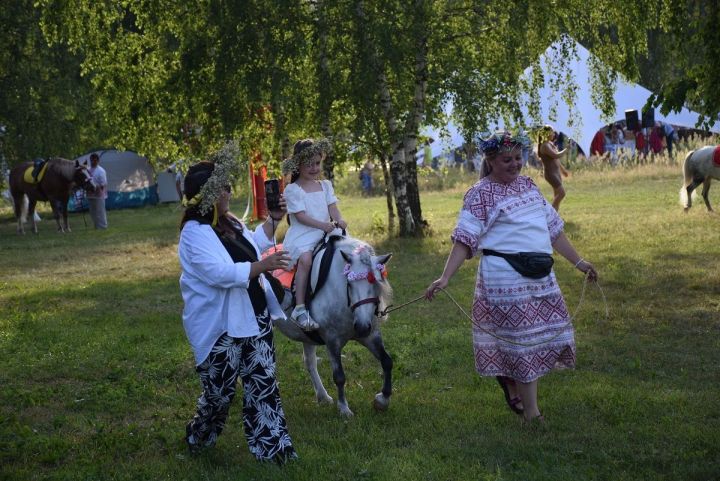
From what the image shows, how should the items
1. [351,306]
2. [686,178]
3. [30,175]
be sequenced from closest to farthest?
1. [351,306]
2. [686,178]
3. [30,175]

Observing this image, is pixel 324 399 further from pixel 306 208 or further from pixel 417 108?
pixel 417 108

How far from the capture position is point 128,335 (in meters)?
11.4

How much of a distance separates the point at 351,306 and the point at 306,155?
57.4 inches

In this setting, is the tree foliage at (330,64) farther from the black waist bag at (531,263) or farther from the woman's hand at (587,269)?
the black waist bag at (531,263)

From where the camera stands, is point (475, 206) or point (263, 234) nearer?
point (475, 206)

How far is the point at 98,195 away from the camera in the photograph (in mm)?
27641

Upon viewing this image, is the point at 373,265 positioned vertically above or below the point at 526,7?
below

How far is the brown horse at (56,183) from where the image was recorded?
1073 inches

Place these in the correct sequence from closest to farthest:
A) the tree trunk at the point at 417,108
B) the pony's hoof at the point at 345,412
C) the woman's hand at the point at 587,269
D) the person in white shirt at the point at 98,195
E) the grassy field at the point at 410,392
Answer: the grassy field at the point at 410,392 → the woman's hand at the point at 587,269 → the pony's hoof at the point at 345,412 → the tree trunk at the point at 417,108 → the person in white shirt at the point at 98,195

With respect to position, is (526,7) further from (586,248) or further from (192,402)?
(192,402)

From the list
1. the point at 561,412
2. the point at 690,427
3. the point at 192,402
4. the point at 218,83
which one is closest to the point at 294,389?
the point at 192,402

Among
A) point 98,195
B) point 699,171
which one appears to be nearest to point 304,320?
point 699,171

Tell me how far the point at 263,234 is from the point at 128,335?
3789 millimetres

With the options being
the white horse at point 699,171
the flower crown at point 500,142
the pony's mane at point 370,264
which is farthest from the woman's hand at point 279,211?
the white horse at point 699,171
